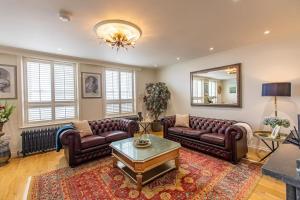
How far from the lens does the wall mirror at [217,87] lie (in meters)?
4.06

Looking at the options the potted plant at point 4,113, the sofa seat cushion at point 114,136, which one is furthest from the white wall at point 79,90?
the sofa seat cushion at point 114,136

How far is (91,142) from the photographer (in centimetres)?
332

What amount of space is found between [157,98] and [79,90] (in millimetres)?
2719

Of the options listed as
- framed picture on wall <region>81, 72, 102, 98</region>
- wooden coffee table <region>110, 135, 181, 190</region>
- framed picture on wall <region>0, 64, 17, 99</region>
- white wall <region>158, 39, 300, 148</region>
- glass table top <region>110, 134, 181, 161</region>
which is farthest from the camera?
framed picture on wall <region>81, 72, 102, 98</region>

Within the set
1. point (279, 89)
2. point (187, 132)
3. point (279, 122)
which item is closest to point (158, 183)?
point (187, 132)

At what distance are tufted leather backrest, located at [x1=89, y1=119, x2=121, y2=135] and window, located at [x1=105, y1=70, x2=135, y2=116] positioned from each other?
3.43 feet

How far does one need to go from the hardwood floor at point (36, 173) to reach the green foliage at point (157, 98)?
10.3 feet

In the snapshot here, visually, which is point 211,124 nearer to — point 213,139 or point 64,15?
point 213,139

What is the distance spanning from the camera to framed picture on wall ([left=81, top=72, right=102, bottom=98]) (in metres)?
4.80

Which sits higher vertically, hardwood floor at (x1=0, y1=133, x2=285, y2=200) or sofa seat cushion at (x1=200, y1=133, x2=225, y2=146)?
sofa seat cushion at (x1=200, y1=133, x2=225, y2=146)

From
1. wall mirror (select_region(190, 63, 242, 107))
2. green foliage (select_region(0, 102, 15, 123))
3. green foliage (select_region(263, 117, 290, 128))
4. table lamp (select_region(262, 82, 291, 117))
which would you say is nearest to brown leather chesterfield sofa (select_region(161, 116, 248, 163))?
green foliage (select_region(263, 117, 290, 128))

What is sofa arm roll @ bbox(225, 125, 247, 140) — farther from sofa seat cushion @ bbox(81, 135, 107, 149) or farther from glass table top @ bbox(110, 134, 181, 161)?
sofa seat cushion @ bbox(81, 135, 107, 149)

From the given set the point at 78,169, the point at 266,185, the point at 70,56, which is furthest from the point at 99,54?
the point at 266,185

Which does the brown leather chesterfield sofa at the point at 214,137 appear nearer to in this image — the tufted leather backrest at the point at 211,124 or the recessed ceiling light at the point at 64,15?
the tufted leather backrest at the point at 211,124
